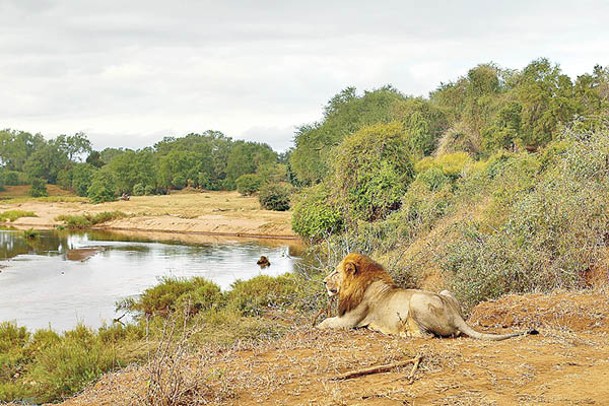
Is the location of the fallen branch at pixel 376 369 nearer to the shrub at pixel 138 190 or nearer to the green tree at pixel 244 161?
the shrub at pixel 138 190

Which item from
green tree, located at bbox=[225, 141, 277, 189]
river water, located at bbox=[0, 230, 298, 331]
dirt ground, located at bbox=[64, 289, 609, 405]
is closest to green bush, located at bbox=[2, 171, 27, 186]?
green tree, located at bbox=[225, 141, 277, 189]

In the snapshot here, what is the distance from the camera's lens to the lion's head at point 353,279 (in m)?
7.21

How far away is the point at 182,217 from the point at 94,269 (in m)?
22.6

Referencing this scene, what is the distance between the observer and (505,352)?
5.67 m

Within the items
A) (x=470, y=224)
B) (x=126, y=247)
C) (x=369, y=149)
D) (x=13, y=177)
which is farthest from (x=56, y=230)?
(x=13, y=177)

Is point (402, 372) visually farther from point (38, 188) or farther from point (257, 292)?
point (38, 188)

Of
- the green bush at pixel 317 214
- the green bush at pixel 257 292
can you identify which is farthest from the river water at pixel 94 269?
the green bush at pixel 317 214

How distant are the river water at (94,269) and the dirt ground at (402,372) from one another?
9226 mm

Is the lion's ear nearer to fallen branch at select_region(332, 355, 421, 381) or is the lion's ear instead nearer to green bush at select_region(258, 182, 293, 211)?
fallen branch at select_region(332, 355, 421, 381)

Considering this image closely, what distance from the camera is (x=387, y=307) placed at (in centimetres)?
689

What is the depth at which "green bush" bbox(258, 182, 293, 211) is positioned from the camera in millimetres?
49875

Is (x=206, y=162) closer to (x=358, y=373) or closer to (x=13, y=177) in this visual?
(x=13, y=177)

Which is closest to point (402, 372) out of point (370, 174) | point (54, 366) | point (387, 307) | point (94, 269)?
point (387, 307)

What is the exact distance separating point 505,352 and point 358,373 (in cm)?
142
